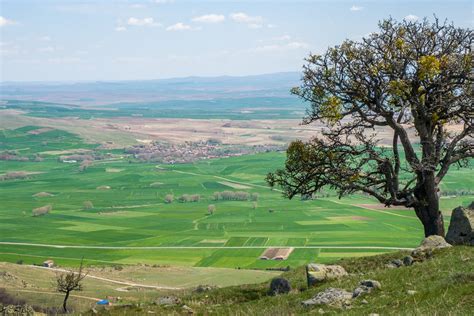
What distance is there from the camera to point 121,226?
117m

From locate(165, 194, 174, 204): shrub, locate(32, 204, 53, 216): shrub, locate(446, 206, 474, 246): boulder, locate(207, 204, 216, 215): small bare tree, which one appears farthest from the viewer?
locate(165, 194, 174, 204): shrub

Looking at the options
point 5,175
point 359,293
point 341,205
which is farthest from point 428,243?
point 5,175

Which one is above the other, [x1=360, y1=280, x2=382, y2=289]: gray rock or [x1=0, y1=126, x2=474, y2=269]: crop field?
[x1=360, y1=280, x2=382, y2=289]: gray rock

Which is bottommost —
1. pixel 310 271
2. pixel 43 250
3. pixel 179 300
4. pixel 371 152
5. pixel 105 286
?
pixel 43 250

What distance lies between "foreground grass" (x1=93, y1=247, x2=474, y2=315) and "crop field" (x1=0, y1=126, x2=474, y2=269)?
60.1 meters

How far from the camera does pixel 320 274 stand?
17766 millimetres

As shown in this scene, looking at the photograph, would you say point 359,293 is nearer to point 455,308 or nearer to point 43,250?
point 455,308

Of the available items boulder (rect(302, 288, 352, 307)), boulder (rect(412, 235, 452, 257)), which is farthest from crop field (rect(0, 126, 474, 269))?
boulder (rect(302, 288, 352, 307))

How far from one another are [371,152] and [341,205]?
11375cm

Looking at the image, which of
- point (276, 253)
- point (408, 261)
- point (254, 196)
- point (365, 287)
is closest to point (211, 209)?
point (254, 196)

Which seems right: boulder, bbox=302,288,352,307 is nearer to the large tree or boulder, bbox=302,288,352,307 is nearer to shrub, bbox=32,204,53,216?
the large tree

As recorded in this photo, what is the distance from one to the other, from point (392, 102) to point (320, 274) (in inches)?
339

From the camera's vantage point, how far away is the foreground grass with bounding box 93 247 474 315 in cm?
1099

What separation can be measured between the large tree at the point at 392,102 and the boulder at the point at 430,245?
214cm
